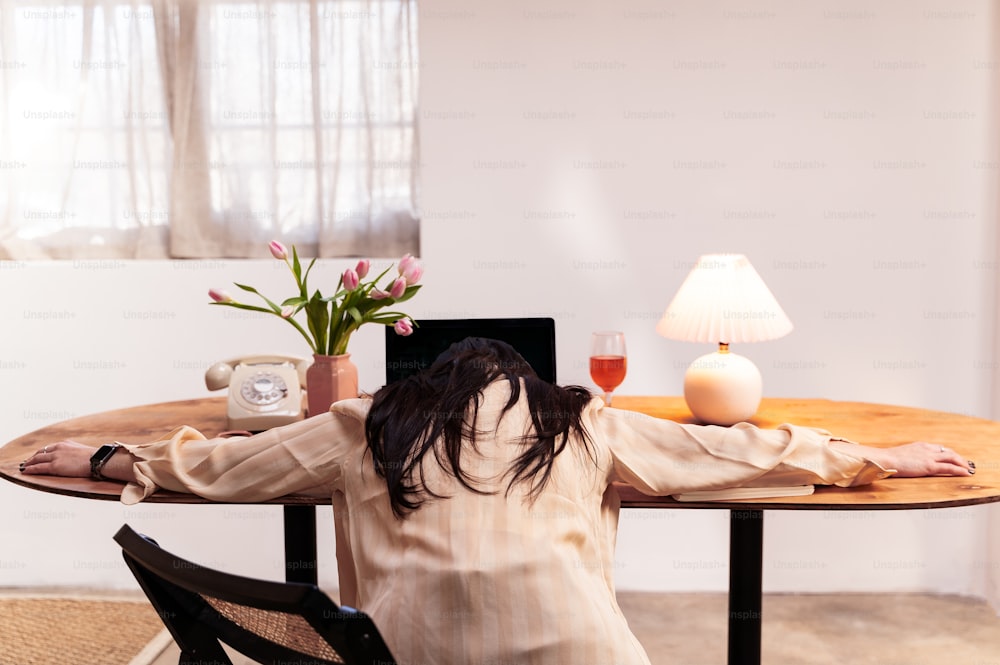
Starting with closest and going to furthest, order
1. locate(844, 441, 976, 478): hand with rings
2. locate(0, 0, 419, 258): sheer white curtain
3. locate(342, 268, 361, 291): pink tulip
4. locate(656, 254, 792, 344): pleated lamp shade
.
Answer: locate(844, 441, 976, 478): hand with rings
locate(342, 268, 361, 291): pink tulip
locate(656, 254, 792, 344): pleated lamp shade
locate(0, 0, 419, 258): sheer white curtain

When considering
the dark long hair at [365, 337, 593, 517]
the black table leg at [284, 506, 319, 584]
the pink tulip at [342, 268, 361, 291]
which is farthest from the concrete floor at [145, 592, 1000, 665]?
the dark long hair at [365, 337, 593, 517]

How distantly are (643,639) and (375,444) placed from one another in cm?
167

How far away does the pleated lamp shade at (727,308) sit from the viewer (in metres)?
1.96

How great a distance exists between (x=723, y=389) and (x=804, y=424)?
0.21m

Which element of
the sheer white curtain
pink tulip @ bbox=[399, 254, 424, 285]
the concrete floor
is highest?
the sheer white curtain

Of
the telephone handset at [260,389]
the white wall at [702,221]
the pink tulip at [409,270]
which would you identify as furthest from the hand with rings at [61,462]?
the white wall at [702,221]

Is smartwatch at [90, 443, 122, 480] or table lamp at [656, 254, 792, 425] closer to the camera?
smartwatch at [90, 443, 122, 480]

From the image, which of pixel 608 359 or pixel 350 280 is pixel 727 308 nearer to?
pixel 608 359

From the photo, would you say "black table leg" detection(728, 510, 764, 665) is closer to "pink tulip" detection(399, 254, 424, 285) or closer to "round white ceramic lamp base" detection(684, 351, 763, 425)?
"round white ceramic lamp base" detection(684, 351, 763, 425)

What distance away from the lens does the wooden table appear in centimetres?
154

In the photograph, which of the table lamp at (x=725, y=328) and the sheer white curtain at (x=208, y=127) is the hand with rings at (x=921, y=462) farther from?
the sheer white curtain at (x=208, y=127)

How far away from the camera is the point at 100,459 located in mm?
1664

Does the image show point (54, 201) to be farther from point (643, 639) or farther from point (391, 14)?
point (643, 639)

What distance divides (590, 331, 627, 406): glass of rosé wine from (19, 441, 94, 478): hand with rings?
1.06m
